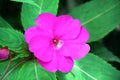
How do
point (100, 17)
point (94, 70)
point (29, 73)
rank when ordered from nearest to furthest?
point (29, 73)
point (94, 70)
point (100, 17)

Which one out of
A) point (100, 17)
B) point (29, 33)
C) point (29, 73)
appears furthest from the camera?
point (100, 17)

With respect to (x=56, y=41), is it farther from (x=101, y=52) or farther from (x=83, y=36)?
(x=101, y=52)

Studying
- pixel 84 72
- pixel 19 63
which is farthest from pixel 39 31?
pixel 84 72

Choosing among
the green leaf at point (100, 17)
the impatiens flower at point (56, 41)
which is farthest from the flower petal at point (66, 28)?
the green leaf at point (100, 17)

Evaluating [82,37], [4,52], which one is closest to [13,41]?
[4,52]

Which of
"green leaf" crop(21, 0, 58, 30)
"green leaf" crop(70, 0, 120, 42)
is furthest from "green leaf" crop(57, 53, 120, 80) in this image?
"green leaf" crop(21, 0, 58, 30)

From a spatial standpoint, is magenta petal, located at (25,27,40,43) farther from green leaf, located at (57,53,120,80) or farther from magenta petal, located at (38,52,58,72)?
green leaf, located at (57,53,120,80)
